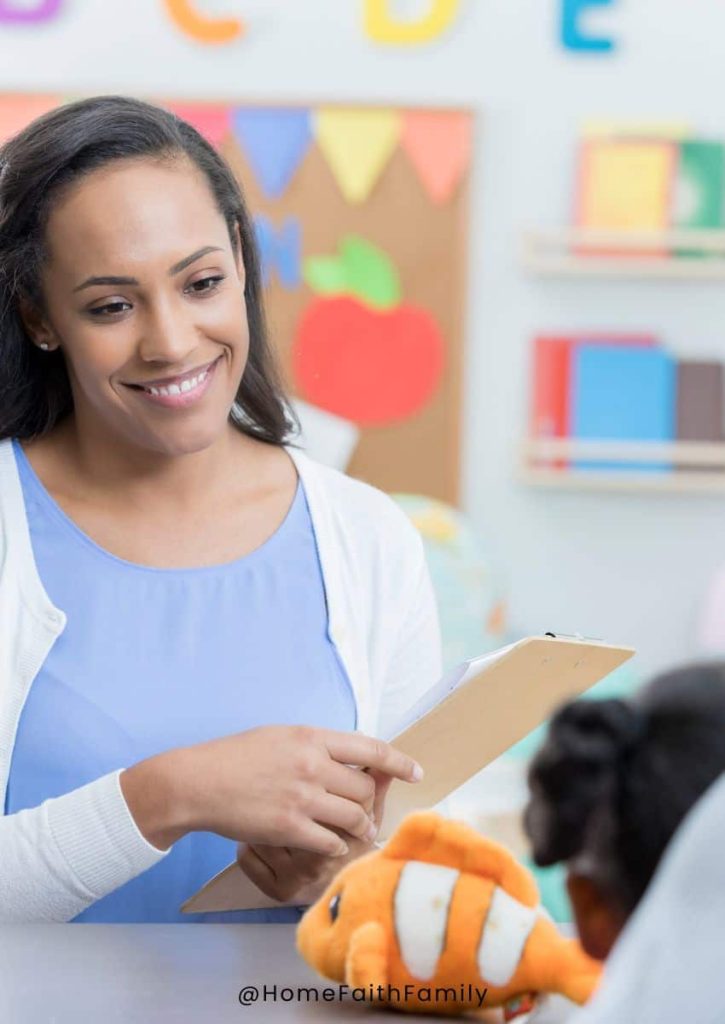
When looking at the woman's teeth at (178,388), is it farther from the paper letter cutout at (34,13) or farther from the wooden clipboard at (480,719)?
the paper letter cutout at (34,13)

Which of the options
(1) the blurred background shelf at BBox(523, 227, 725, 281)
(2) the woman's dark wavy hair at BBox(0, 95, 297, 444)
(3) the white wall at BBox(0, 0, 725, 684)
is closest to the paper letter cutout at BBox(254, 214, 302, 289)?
(3) the white wall at BBox(0, 0, 725, 684)

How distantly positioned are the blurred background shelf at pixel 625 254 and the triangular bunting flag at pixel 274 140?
52cm

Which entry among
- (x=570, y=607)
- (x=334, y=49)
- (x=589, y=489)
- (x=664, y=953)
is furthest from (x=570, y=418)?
(x=664, y=953)

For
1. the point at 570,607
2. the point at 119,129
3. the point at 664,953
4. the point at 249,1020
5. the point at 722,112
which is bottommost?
the point at 570,607

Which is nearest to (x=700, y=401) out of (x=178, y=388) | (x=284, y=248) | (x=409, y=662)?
(x=284, y=248)

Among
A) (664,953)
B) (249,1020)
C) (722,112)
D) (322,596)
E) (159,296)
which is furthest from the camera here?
(722,112)

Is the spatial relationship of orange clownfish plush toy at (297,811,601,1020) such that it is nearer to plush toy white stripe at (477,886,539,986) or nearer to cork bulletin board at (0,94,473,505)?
plush toy white stripe at (477,886,539,986)

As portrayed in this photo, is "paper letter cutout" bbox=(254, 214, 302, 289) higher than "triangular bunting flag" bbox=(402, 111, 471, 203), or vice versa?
"triangular bunting flag" bbox=(402, 111, 471, 203)

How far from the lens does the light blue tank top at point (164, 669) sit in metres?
1.19

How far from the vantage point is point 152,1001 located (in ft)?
2.78

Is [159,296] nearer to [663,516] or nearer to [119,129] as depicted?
[119,129]

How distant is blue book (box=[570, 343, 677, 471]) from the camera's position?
10.3 ft

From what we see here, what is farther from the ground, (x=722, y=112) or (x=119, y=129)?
(x=722, y=112)

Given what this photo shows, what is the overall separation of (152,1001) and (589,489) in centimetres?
246
